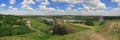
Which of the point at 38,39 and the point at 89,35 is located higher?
the point at 89,35

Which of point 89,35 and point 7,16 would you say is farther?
point 7,16

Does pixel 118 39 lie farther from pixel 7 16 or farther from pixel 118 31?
pixel 7 16

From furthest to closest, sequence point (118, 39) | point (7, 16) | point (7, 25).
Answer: point (7, 16) → point (7, 25) → point (118, 39)

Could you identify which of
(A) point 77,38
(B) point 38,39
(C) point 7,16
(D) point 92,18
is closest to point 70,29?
(B) point 38,39

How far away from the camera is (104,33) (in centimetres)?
1730

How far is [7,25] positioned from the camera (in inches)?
2325

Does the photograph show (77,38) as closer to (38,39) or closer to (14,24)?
(38,39)

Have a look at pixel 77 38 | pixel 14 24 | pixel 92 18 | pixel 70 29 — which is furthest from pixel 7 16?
pixel 77 38

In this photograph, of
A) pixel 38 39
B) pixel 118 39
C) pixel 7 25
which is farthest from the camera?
pixel 7 25

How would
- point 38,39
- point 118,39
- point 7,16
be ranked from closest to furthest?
point 118,39, point 38,39, point 7,16

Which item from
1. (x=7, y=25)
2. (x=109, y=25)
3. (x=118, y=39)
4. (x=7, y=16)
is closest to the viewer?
(x=118, y=39)

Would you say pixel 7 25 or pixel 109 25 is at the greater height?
pixel 109 25

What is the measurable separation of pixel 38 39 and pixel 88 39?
41.7 ft

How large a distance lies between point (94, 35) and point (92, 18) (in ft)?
146
